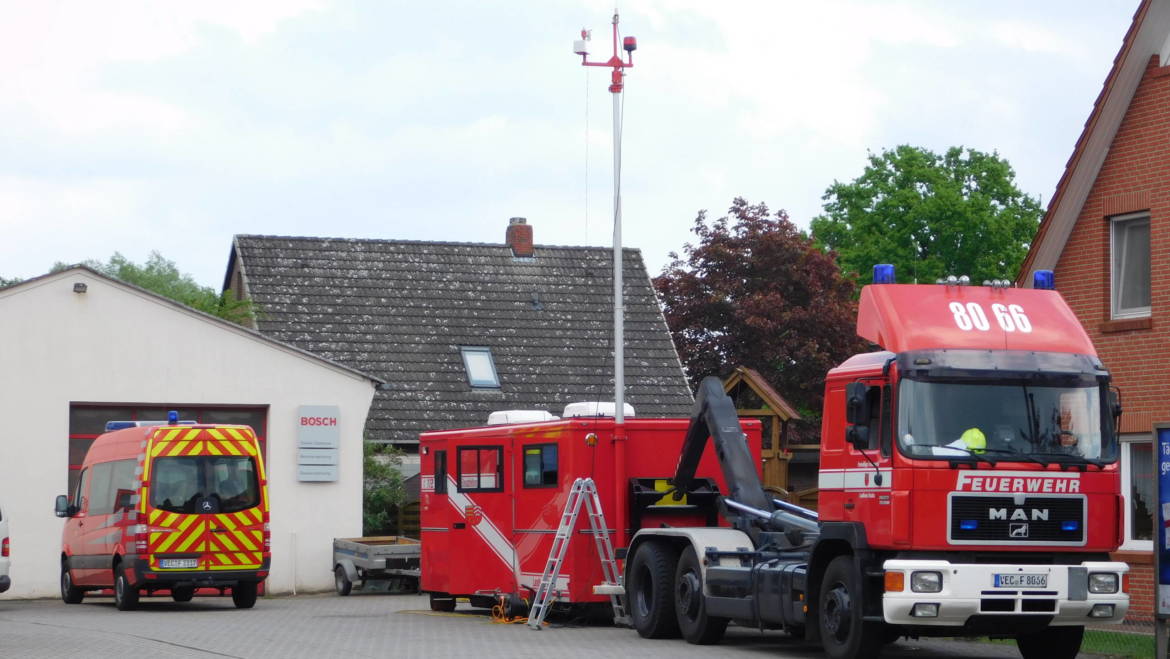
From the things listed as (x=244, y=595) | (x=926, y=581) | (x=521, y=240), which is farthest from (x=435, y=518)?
(x=521, y=240)

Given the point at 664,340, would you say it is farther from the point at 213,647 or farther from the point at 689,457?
the point at 213,647

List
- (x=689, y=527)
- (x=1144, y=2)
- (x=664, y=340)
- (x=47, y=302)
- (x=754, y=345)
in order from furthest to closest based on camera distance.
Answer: (x=754, y=345), (x=664, y=340), (x=47, y=302), (x=1144, y=2), (x=689, y=527)

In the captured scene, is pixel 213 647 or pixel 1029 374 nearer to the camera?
pixel 1029 374

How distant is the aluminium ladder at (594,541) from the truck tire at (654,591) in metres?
0.61

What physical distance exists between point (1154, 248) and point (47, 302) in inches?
697

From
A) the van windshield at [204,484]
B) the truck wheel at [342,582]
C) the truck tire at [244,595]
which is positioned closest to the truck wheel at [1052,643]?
the van windshield at [204,484]

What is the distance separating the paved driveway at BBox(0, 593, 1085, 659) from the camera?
17500 millimetres

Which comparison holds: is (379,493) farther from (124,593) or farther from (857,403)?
(857,403)

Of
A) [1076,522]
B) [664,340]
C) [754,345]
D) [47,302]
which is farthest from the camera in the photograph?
[754,345]

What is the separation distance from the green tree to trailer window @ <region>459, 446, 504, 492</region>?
9418mm

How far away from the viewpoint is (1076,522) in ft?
51.4

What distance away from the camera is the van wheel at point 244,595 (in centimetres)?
2589

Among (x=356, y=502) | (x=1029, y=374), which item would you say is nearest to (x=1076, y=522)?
(x=1029, y=374)

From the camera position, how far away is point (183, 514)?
81.6 ft
